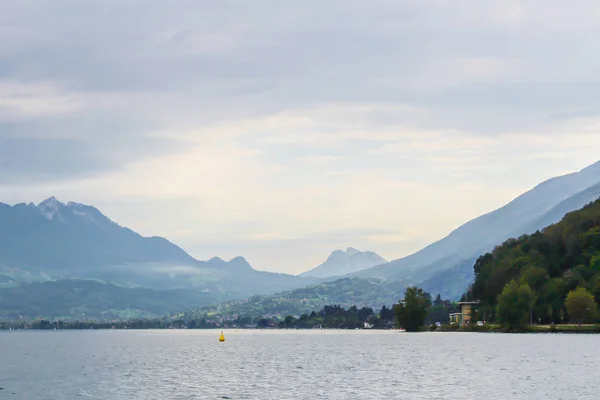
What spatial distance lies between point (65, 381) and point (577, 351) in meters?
90.0

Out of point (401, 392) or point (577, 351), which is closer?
point (401, 392)

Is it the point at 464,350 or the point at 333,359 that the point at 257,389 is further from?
the point at 464,350

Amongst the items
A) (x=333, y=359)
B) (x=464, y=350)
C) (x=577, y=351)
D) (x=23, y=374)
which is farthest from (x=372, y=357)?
(x=23, y=374)

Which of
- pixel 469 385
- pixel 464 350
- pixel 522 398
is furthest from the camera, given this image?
pixel 464 350

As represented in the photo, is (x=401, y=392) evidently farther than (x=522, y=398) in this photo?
Yes

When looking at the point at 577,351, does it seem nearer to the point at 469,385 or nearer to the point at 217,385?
the point at 469,385

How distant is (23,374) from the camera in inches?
5507

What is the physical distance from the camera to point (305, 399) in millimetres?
95188

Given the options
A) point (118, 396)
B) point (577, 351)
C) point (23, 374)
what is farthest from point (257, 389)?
point (577, 351)

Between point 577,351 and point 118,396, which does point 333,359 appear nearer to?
point 577,351

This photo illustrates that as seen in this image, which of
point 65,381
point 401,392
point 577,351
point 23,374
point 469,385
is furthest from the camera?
point 577,351

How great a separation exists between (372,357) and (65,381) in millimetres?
66577

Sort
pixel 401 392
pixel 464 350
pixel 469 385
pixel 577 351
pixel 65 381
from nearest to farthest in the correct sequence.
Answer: pixel 401 392
pixel 469 385
pixel 65 381
pixel 577 351
pixel 464 350

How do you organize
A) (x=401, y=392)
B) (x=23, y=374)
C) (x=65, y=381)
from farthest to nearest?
1. (x=23, y=374)
2. (x=65, y=381)
3. (x=401, y=392)
